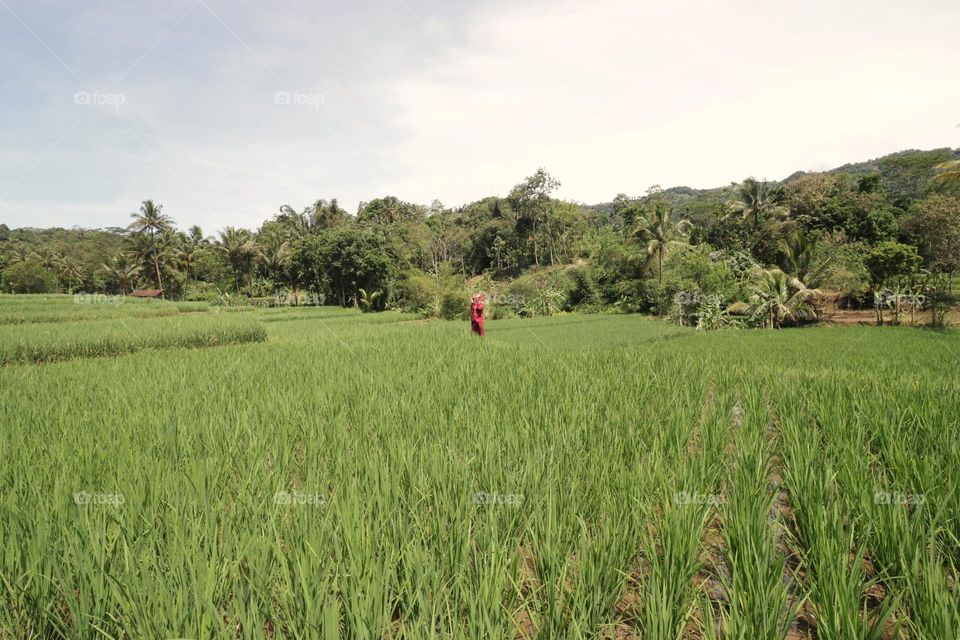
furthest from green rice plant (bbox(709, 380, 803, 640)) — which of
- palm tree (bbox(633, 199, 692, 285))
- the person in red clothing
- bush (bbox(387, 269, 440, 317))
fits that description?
bush (bbox(387, 269, 440, 317))

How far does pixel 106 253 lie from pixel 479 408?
5687cm

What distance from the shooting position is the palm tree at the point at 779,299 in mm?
15492

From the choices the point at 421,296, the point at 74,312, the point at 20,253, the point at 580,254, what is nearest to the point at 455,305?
the point at 421,296

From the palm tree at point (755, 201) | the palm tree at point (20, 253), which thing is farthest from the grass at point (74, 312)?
the palm tree at point (20, 253)

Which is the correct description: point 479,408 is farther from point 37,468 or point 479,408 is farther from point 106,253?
point 106,253

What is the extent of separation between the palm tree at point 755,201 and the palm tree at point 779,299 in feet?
38.6

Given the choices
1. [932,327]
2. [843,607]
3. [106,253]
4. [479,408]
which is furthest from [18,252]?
[932,327]

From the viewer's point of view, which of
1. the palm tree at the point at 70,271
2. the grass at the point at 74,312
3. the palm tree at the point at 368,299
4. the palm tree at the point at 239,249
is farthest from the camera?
the palm tree at the point at 70,271

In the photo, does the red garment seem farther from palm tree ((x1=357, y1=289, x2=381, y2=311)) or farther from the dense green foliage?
palm tree ((x1=357, y1=289, x2=381, y2=311))

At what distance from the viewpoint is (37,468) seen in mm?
2855

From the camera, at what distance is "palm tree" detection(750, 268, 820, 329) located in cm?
1549

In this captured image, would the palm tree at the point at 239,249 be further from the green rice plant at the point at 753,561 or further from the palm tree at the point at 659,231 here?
the green rice plant at the point at 753,561

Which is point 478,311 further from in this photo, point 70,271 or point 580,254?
point 70,271

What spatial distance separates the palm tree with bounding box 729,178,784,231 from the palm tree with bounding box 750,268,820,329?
11762 millimetres
